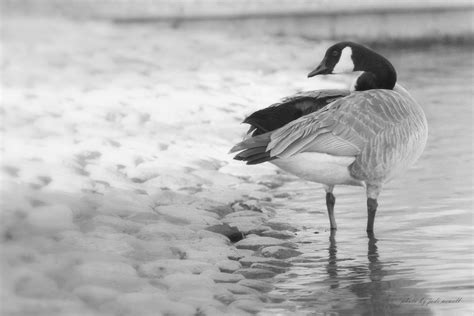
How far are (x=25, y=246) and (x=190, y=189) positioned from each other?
94.5 inches

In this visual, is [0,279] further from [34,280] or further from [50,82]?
[50,82]

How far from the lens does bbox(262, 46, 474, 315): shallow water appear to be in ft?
17.3

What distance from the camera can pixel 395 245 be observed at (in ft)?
21.0

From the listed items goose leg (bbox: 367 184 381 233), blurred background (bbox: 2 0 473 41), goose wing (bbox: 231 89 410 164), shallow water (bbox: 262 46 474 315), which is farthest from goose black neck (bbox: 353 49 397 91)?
blurred background (bbox: 2 0 473 41)

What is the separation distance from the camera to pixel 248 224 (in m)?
6.88

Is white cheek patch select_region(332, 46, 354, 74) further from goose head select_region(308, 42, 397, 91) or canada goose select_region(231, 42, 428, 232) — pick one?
canada goose select_region(231, 42, 428, 232)

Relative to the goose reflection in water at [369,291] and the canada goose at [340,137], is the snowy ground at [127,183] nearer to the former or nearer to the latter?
the goose reflection in water at [369,291]

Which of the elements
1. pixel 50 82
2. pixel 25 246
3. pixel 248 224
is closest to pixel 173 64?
pixel 50 82

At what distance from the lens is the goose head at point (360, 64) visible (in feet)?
23.1

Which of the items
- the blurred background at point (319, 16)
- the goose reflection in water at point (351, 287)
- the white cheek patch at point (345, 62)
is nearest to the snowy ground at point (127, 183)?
the goose reflection in water at point (351, 287)

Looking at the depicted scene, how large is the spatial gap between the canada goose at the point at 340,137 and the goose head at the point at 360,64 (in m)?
0.20

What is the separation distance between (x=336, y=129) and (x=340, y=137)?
0.06 meters

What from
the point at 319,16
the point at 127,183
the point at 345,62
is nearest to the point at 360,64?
the point at 345,62

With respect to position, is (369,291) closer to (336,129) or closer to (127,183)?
(336,129)
